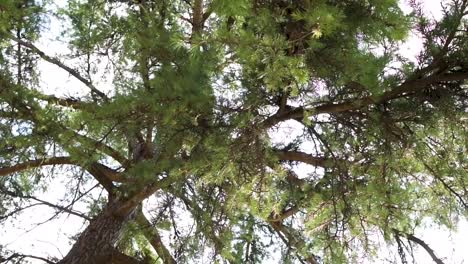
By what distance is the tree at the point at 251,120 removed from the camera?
10.5 ft

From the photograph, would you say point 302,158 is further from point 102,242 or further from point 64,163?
point 64,163

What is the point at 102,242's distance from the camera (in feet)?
16.4

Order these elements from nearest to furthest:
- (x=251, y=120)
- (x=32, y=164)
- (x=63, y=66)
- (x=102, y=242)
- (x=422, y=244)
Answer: (x=251, y=120) < (x=422, y=244) < (x=32, y=164) < (x=102, y=242) < (x=63, y=66)

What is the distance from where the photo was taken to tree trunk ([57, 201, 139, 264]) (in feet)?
15.9

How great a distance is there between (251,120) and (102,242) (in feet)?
7.17

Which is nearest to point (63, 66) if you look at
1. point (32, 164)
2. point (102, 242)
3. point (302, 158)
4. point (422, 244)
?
point (32, 164)

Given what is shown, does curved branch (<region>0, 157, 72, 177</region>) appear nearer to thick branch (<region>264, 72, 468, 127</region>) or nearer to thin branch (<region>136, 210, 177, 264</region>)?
thin branch (<region>136, 210, 177, 264</region>)

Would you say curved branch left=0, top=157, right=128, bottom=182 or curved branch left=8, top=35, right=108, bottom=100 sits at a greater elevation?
curved branch left=8, top=35, right=108, bottom=100

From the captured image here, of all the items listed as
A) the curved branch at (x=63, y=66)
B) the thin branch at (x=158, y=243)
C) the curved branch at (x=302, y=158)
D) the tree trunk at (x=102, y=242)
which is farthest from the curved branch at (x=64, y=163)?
the curved branch at (x=302, y=158)

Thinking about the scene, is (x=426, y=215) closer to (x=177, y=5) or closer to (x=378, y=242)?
(x=378, y=242)

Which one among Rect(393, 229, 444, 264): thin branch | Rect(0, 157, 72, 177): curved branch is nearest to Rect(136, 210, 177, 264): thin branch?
Rect(0, 157, 72, 177): curved branch

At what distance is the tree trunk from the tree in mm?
14

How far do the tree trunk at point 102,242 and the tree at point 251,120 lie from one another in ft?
0.05

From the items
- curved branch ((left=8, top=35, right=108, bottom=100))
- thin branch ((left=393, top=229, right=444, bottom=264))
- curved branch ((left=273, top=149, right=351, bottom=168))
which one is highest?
curved branch ((left=8, top=35, right=108, bottom=100))
